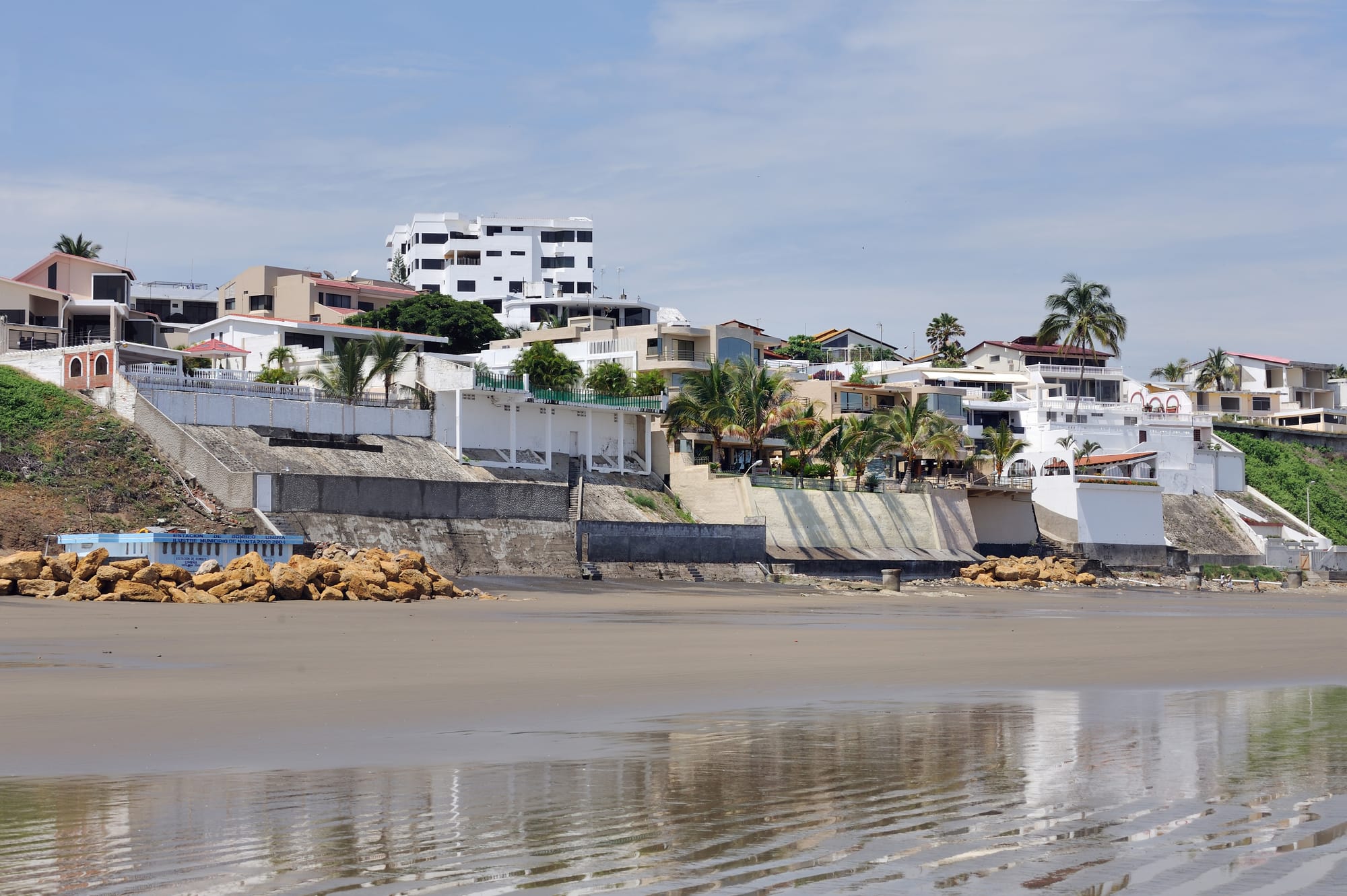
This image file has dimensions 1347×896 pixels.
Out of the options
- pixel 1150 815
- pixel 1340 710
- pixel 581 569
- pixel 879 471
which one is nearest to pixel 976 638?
pixel 1340 710

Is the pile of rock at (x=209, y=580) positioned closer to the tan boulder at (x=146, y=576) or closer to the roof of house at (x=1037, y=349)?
the tan boulder at (x=146, y=576)

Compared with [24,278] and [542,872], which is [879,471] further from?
[542,872]

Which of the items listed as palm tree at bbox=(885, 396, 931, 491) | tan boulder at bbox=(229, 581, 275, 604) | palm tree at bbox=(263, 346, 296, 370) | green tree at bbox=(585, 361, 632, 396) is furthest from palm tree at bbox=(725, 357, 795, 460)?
tan boulder at bbox=(229, 581, 275, 604)

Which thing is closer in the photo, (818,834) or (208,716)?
(818,834)

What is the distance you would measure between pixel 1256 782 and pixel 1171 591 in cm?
5333

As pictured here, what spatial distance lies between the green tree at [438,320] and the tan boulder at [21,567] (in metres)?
67.9

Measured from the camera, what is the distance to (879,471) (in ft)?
243

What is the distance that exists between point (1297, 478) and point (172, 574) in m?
77.1

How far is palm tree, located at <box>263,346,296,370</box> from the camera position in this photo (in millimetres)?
73688

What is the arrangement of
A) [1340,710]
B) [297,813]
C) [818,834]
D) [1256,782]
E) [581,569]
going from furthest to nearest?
1. [581,569]
2. [1340,710]
3. [1256,782]
4. [297,813]
5. [818,834]

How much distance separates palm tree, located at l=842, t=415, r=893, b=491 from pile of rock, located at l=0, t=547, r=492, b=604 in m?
33.2

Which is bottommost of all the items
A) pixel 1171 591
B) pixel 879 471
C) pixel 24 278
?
pixel 1171 591

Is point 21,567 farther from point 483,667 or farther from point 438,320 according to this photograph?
point 438,320

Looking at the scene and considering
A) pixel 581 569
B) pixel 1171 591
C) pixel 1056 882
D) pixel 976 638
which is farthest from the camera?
pixel 1171 591
